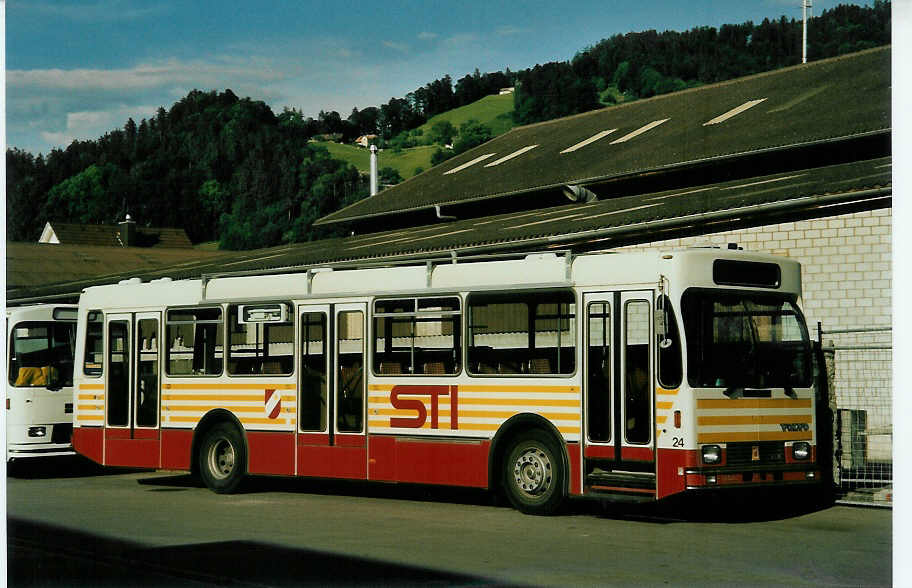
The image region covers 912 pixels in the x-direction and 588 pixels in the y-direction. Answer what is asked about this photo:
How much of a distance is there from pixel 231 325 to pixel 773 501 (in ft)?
24.1

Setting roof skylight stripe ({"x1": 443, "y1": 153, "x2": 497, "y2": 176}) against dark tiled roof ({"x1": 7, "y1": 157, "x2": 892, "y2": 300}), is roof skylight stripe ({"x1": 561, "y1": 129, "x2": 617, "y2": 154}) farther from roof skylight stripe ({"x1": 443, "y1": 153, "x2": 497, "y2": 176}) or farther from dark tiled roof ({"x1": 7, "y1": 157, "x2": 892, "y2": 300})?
roof skylight stripe ({"x1": 443, "y1": 153, "x2": 497, "y2": 176})

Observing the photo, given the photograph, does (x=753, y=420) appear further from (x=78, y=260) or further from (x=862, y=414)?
(x=78, y=260)

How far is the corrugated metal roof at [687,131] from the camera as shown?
79.5ft

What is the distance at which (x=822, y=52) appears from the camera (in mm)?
21391

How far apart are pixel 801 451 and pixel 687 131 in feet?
54.3

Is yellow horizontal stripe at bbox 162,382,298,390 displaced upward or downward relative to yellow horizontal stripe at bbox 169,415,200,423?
upward

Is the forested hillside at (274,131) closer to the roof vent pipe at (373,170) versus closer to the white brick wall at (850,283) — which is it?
the roof vent pipe at (373,170)

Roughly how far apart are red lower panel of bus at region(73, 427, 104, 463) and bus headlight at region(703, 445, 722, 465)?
9479 millimetres

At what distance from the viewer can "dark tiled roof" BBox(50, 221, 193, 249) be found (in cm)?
3126

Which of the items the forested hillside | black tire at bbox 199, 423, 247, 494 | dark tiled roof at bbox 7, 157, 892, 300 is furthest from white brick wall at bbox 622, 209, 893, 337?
black tire at bbox 199, 423, 247, 494

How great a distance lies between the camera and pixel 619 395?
13273mm

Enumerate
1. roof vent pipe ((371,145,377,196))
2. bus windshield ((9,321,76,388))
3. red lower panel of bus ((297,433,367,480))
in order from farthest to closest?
roof vent pipe ((371,145,377,196)) < bus windshield ((9,321,76,388)) < red lower panel of bus ((297,433,367,480))

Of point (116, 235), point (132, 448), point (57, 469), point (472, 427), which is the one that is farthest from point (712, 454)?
point (116, 235)

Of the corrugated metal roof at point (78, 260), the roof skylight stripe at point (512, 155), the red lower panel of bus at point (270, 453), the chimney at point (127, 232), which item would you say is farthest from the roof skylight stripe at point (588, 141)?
the red lower panel of bus at point (270, 453)
